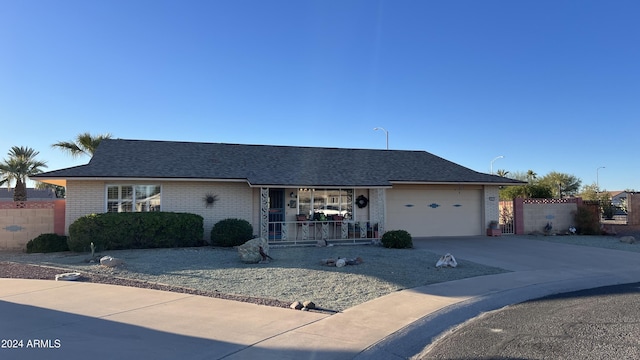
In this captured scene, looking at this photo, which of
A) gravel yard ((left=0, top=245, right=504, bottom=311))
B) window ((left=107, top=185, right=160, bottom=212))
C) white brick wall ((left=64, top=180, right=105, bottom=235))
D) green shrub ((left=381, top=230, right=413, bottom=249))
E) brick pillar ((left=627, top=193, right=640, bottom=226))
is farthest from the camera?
brick pillar ((left=627, top=193, right=640, bottom=226))

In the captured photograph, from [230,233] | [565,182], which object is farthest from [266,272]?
[565,182]

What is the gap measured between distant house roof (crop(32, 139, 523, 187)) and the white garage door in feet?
3.18

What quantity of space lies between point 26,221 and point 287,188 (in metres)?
10.2

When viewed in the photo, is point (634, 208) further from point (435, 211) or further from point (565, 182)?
point (565, 182)

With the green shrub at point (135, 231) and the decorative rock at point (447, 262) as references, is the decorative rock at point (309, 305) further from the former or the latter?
the green shrub at point (135, 231)

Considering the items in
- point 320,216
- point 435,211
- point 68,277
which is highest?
point 435,211

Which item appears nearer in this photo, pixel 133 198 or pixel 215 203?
pixel 133 198

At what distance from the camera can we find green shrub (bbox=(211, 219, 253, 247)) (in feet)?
53.6

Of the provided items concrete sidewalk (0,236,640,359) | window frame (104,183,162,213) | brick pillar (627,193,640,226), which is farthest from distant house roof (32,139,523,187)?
brick pillar (627,193,640,226)

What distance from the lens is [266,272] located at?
11172 mm

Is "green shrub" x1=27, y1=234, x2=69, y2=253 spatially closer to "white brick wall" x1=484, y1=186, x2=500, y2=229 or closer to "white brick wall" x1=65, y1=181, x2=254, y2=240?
"white brick wall" x1=65, y1=181, x2=254, y2=240

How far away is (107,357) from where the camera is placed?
530cm

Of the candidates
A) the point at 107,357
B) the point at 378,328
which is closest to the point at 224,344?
the point at 107,357

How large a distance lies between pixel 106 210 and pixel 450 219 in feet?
50.1
